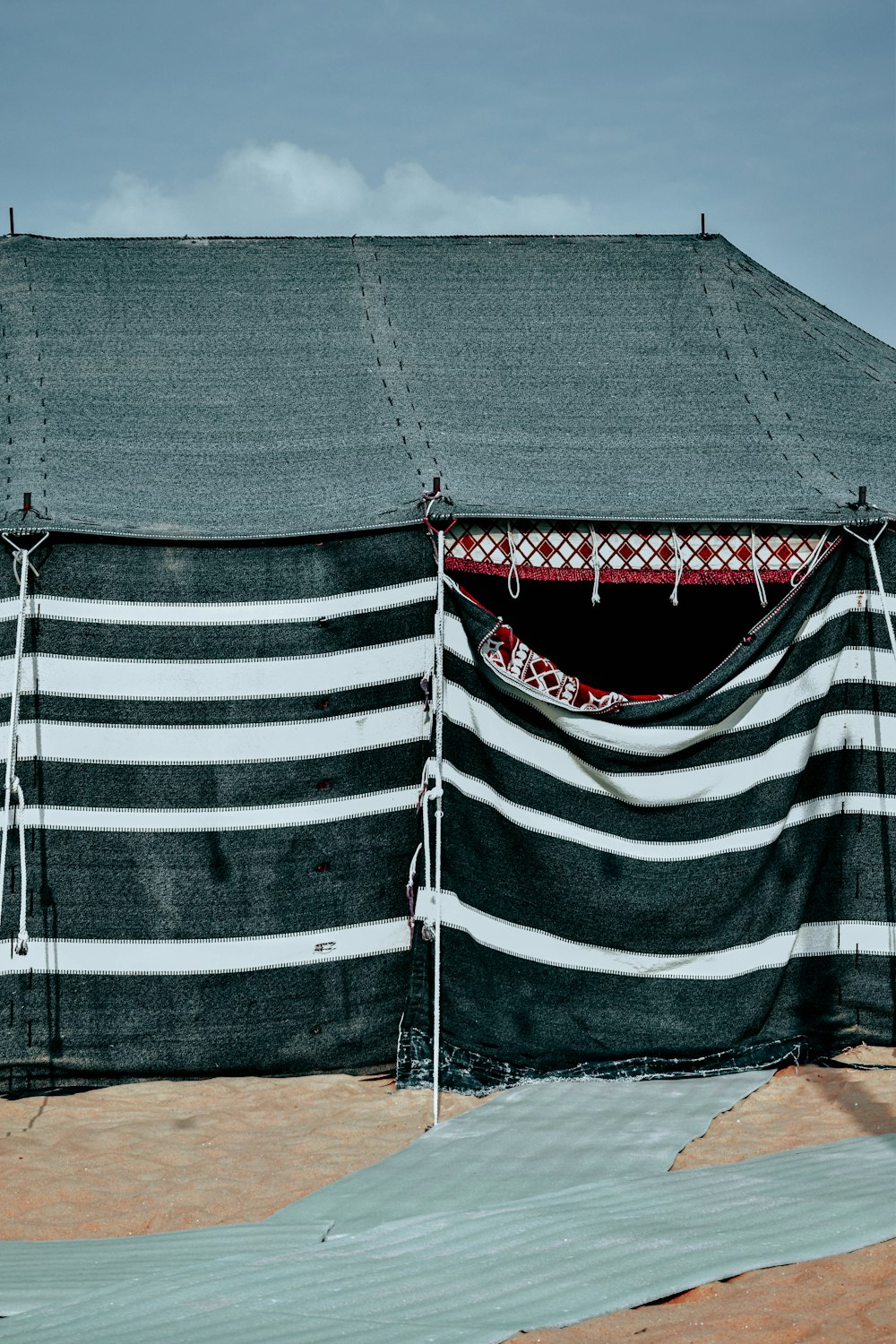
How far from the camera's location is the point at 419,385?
5492 mm

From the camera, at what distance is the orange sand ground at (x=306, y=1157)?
2693 mm

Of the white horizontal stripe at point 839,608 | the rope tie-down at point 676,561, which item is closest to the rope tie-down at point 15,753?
the rope tie-down at point 676,561

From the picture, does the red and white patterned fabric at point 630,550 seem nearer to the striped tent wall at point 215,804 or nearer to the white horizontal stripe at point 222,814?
the striped tent wall at point 215,804

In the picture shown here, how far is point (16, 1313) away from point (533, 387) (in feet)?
12.5

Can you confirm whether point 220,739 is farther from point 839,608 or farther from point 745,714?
point 839,608

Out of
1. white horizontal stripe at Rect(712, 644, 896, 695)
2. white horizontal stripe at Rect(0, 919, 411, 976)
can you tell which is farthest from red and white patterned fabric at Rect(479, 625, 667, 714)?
white horizontal stripe at Rect(0, 919, 411, 976)

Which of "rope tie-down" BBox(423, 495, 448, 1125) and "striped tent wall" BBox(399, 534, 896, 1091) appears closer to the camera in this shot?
"rope tie-down" BBox(423, 495, 448, 1125)

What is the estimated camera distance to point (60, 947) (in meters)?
4.52

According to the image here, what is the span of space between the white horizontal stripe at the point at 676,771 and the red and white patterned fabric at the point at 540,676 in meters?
0.15

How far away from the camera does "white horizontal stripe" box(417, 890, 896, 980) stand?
15.0ft

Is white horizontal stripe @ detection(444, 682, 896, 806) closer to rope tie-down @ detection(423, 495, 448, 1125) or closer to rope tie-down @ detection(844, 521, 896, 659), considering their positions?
rope tie-down @ detection(423, 495, 448, 1125)

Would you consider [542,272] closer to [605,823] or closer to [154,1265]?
[605,823]

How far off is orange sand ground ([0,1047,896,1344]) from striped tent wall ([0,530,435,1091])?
216 mm

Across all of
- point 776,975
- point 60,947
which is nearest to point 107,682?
point 60,947
